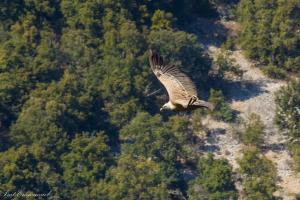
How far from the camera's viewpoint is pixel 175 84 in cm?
4622

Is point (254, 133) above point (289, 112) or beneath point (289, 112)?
beneath

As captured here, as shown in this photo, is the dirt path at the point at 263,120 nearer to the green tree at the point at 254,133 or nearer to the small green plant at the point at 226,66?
the green tree at the point at 254,133

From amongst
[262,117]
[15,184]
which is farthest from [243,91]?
[15,184]

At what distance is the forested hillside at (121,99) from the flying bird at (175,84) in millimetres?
33529

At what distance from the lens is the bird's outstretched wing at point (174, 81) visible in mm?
45625

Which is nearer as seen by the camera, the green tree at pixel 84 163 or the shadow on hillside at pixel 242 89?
the green tree at pixel 84 163

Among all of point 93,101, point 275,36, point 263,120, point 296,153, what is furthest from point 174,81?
point 275,36

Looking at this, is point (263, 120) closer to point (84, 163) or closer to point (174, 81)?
point (84, 163)

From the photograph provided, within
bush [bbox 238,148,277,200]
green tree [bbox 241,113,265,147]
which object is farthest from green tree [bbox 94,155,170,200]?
green tree [bbox 241,113,265,147]

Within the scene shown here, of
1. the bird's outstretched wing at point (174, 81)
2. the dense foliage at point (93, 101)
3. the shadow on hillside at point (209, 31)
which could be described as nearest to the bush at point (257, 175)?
the dense foliage at point (93, 101)

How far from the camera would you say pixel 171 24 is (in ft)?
314

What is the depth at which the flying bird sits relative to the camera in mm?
45531

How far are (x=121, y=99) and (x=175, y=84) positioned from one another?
42728mm

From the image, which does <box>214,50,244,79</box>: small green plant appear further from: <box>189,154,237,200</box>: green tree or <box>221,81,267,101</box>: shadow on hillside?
<box>189,154,237,200</box>: green tree
